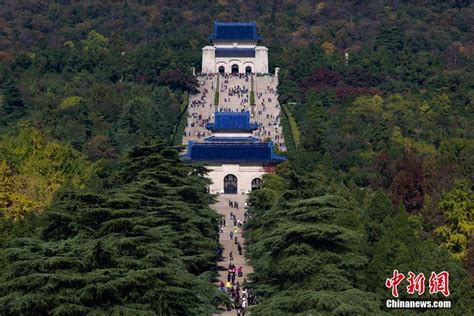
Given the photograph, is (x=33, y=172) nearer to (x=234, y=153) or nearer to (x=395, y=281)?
(x=234, y=153)

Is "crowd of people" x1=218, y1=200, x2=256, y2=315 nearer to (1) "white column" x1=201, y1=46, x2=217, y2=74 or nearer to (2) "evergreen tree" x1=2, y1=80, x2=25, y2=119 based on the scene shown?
(2) "evergreen tree" x1=2, y1=80, x2=25, y2=119

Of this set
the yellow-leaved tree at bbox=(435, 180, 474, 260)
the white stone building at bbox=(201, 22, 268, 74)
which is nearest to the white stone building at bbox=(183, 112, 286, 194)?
the yellow-leaved tree at bbox=(435, 180, 474, 260)

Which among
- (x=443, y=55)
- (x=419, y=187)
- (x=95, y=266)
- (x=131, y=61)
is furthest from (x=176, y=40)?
(x=95, y=266)

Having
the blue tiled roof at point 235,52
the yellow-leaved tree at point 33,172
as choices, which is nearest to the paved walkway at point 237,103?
the blue tiled roof at point 235,52

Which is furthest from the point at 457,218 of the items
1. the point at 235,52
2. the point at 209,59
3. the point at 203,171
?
the point at 235,52

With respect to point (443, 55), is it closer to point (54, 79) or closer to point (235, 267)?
point (54, 79)

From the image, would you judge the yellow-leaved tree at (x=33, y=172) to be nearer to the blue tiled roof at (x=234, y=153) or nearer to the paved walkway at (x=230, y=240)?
the paved walkway at (x=230, y=240)
